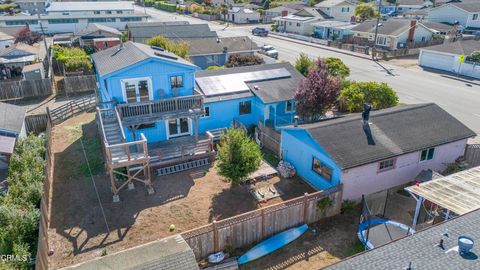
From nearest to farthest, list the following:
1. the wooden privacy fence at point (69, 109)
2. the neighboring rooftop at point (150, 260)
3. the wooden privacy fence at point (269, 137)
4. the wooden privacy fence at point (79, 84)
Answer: the neighboring rooftop at point (150, 260) < the wooden privacy fence at point (269, 137) < the wooden privacy fence at point (69, 109) < the wooden privacy fence at point (79, 84)

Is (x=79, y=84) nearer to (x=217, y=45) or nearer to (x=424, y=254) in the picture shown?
(x=217, y=45)

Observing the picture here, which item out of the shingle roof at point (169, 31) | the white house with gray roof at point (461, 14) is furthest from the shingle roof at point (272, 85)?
the white house with gray roof at point (461, 14)

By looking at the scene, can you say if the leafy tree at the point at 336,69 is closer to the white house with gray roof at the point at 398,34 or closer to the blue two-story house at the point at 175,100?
the blue two-story house at the point at 175,100

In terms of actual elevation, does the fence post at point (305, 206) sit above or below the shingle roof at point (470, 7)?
below

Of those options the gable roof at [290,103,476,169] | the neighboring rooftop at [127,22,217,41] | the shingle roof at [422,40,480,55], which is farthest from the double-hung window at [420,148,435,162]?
the neighboring rooftop at [127,22,217,41]

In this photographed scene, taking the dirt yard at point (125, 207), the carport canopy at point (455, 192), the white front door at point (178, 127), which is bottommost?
the dirt yard at point (125, 207)

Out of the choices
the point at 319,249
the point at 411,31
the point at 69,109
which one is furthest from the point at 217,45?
the point at 319,249

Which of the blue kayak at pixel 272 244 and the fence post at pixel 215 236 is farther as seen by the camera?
the blue kayak at pixel 272 244
